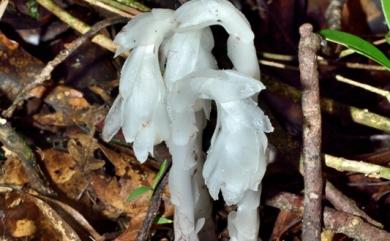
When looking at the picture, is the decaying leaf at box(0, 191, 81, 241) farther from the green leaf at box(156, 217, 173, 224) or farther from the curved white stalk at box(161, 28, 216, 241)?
the curved white stalk at box(161, 28, 216, 241)

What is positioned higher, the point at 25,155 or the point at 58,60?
the point at 58,60

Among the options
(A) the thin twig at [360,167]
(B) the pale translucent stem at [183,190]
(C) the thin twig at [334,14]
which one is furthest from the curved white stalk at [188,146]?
(C) the thin twig at [334,14]

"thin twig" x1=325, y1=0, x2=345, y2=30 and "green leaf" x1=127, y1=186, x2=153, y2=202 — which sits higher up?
"thin twig" x1=325, y1=0, x2=345, y2=30

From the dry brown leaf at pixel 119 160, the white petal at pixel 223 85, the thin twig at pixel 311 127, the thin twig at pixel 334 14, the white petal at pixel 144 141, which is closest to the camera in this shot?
the white petal at pixel 223 85

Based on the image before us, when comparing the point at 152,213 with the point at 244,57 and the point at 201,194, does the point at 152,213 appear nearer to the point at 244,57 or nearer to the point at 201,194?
the point at 201,194

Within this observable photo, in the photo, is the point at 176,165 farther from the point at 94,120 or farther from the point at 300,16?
the point at 300,16

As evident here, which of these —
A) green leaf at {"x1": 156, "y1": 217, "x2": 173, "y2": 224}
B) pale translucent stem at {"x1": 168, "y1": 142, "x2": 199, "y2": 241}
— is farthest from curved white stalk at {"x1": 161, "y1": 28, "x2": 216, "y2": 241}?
green leaf at {"x1": 156, "y1": 217, "x2": 173, "y2": 224}

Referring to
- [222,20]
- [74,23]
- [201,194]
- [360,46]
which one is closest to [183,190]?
[201,194]

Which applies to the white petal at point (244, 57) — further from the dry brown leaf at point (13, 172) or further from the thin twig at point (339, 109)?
the dry brown leaf at point (13, 172)
